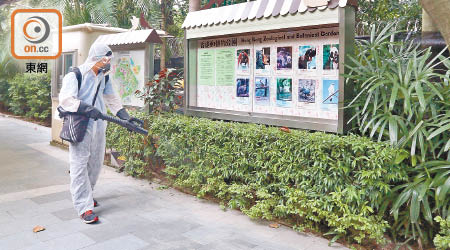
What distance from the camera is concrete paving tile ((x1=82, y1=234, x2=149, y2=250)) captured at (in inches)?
140

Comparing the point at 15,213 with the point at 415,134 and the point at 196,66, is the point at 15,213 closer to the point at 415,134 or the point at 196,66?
the point at 196,66

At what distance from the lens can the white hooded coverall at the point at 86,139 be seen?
13.9 ft

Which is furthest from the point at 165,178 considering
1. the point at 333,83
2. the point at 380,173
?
the point at 380,173

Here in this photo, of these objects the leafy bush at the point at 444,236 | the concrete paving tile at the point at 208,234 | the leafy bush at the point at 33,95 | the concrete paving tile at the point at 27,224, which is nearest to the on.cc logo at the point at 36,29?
the leafy bush at the point at 33,95

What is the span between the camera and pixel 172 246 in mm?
3607

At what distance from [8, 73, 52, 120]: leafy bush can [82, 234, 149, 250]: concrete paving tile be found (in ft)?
30.9

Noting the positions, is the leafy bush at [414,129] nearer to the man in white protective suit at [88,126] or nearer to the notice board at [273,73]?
the notice board at [273,73]

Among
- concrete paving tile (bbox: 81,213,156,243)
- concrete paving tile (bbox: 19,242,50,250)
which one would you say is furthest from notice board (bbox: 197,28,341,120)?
concrete paving tile (bbox: 19,242,50,250)

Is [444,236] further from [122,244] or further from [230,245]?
[122,244]

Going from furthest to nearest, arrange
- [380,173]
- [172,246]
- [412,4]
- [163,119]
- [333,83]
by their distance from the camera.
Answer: [412,4], [163,119], [333,83], [172,246], [380,173]

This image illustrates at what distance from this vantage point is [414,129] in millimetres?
3383

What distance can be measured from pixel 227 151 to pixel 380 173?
170 cm

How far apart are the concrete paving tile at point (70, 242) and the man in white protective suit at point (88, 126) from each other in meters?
0.35

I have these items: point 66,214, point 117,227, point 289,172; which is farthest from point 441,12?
point 66,214
